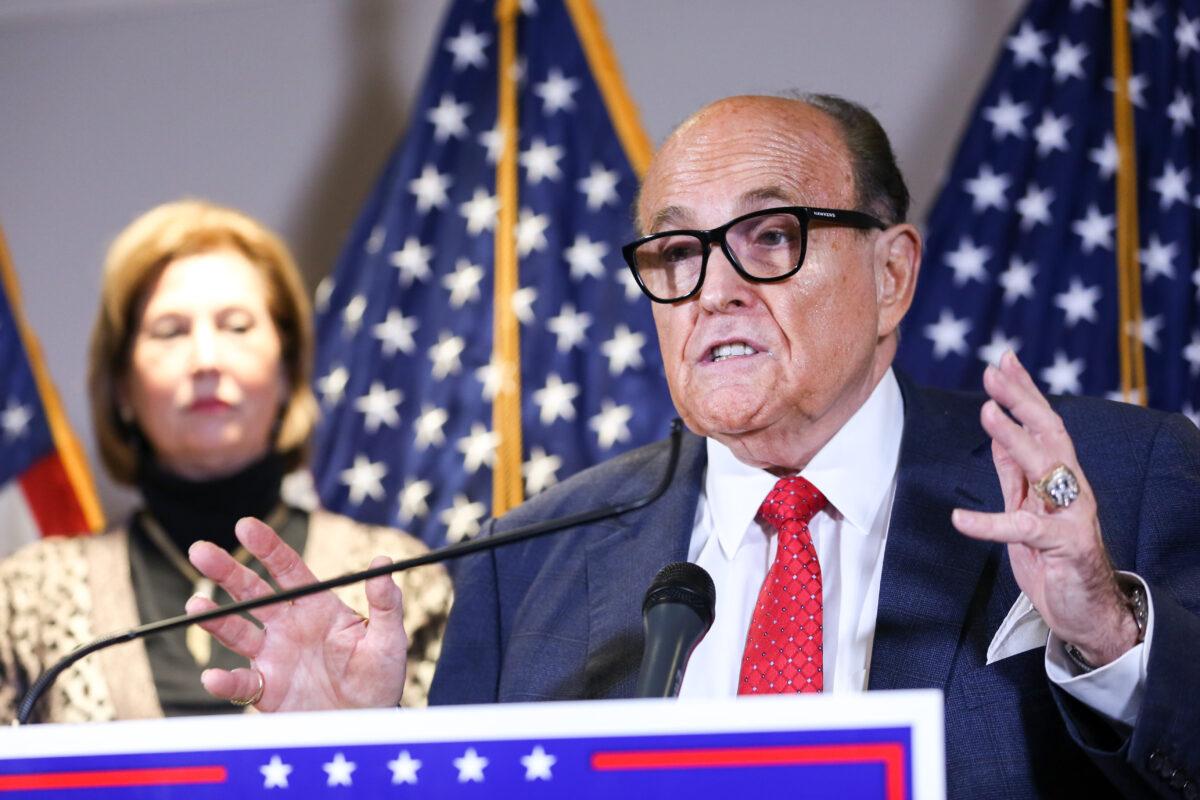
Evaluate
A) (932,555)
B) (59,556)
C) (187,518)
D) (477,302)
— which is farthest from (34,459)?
(932,555)

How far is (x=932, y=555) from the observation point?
5.18ft

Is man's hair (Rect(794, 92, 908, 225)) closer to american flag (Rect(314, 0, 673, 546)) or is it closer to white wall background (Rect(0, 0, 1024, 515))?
american flag (Rect(314, 0, 673, 546))

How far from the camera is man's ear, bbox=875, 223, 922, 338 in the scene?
1.86 metres

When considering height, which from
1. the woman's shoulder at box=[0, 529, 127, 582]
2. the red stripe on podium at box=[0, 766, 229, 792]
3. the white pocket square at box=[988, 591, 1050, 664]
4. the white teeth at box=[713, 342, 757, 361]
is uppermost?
the white teeth at box=[713, 342, 757, 361]

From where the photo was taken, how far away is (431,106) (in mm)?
3035

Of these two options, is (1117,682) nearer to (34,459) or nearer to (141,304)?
(141,304)

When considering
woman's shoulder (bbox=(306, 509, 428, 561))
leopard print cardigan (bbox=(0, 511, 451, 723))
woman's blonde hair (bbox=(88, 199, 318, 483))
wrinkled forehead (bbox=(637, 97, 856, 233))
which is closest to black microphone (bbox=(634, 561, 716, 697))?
wrinkled forehead (bbox=(637, 97, 856, 233))

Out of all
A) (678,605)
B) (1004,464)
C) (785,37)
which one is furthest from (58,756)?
(785,37)

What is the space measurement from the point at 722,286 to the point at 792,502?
0.27m

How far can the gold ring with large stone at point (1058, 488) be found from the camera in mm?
1186

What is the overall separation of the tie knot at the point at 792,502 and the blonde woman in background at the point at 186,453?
1.02m

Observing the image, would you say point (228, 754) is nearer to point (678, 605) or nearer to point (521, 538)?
point (678, 605)

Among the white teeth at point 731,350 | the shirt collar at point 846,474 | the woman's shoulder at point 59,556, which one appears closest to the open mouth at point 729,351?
the white teeth at point 731,350

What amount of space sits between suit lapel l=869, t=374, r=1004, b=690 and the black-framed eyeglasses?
0.81 feet
